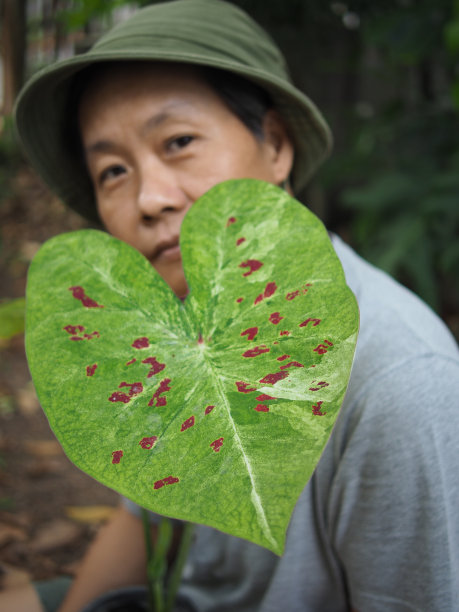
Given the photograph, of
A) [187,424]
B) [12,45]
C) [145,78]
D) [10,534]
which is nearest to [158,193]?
[145,78]

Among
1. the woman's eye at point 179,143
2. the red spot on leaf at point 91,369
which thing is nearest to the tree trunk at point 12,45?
the woman's eye at point 179,143

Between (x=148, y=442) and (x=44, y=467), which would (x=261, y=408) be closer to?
(x=148, y=442)

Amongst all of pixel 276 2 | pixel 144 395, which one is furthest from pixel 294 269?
pixel 276 2

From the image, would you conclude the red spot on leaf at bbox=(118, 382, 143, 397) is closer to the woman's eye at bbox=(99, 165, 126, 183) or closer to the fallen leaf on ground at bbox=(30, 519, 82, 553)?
the woman's eye at bbox=(99, 165, 126, 183)

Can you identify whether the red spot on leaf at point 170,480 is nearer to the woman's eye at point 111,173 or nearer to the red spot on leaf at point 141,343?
the red spot on leaf at point 141,343

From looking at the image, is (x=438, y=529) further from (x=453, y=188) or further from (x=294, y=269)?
(x=453, y=188)
